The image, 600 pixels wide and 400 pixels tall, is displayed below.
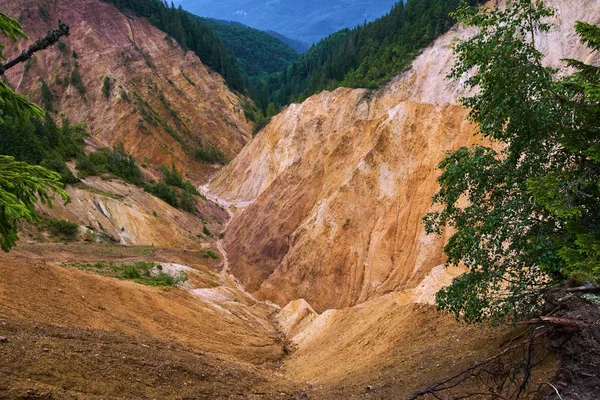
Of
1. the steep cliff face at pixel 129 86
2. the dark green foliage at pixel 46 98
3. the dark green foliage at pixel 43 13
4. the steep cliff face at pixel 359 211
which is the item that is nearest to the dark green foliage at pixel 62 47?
the steep cliff face at pixel 129 86

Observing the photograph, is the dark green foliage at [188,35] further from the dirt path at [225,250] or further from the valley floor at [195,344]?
the valley floor at [195,344]

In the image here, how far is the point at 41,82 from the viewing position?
63.1 metres

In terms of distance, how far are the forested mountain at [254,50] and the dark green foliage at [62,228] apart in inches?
4857

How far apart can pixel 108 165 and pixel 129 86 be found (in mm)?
29535

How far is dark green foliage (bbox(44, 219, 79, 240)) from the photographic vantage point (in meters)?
26.9

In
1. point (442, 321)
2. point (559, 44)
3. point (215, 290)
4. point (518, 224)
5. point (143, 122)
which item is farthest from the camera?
point (143, 122)

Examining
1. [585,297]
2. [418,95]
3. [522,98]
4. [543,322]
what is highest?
[418,95]

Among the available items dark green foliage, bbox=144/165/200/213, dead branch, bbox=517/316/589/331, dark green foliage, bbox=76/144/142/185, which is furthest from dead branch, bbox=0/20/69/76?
dark green foliage, bbox=144/165/200/213

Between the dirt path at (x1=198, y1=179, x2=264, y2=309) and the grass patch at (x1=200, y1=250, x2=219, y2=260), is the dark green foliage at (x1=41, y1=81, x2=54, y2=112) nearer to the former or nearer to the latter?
the dirt path at (x1=198, y1=179, x2=264, y2=309)

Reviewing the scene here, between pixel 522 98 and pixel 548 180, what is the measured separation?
1.80 m

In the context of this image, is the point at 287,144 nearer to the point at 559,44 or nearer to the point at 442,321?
the point at 559,44

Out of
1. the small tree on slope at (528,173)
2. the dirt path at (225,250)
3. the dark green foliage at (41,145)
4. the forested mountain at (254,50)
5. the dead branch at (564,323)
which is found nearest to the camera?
the dead branch at (564,323)

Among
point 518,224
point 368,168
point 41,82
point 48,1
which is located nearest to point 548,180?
point 518,224

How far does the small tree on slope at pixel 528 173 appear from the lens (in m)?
6.65
